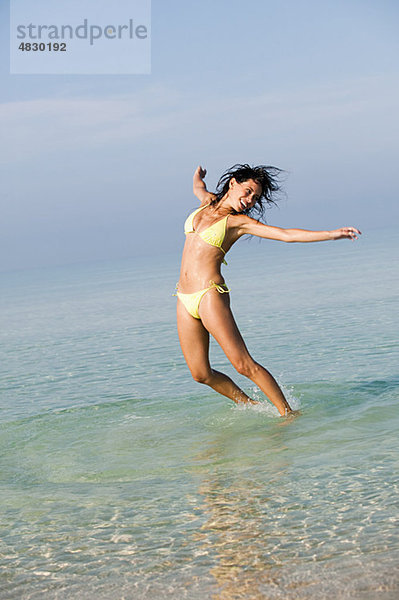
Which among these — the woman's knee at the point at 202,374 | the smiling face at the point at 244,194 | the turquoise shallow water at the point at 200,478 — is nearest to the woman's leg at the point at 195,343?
the woman's knee at the point at 202,374

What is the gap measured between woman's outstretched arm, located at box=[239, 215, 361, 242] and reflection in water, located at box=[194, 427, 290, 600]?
1667mm

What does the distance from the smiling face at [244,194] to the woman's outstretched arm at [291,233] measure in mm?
121

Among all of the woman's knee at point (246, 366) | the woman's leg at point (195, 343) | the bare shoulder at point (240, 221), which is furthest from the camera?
the woman's leg at point (195, 343)

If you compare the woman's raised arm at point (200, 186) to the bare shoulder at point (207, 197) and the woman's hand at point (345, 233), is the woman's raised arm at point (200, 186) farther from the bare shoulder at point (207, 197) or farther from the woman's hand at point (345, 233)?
the woman's hand at point (345, 233)

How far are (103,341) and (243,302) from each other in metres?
5.65

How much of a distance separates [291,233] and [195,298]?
104 centimetres

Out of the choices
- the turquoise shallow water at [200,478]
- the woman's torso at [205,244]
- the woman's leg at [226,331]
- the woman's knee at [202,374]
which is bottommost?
the turquoise shallow water at [200,478]

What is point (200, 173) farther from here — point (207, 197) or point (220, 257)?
point (220, 257)

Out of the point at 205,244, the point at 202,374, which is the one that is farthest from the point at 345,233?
the point at 202,374

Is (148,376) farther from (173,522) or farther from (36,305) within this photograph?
(36,305)

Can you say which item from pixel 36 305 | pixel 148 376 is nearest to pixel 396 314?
pixel 148 376

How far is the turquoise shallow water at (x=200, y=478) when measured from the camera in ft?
12.2

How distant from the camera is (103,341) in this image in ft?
45.8

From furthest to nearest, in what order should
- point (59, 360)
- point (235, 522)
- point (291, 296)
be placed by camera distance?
1. point (291, 296)
2. point (59, 360)
3. point (235, 522)
